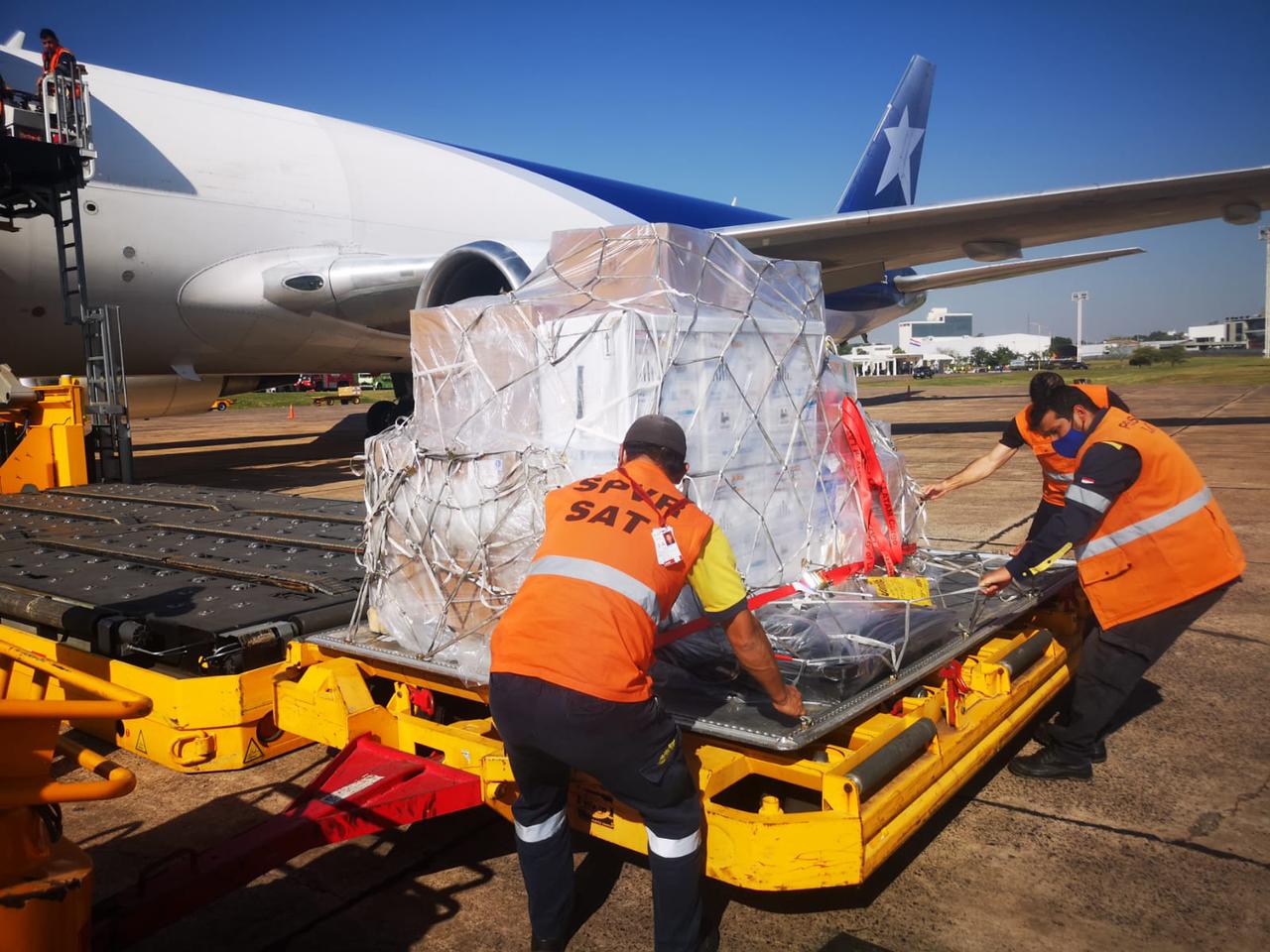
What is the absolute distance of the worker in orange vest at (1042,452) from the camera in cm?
405

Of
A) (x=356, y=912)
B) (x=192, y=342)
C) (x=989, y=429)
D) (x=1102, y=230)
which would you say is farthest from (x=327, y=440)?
A: (x=356, y=912)

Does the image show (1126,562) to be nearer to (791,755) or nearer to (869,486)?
(869,486)

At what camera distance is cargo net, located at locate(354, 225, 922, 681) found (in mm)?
3080

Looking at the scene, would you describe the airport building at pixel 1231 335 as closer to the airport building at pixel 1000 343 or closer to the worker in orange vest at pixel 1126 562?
the airport building at pixel 1000 343

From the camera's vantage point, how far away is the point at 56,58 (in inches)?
297

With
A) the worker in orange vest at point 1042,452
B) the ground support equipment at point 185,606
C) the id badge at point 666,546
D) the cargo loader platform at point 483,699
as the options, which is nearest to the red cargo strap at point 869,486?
the cargo loader platform at point 483,699

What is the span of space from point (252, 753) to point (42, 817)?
4.24 feet

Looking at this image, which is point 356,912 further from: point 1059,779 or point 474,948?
point 1059,779

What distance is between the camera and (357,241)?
11.8 meters

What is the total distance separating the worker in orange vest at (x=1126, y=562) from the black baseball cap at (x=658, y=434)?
1.54m

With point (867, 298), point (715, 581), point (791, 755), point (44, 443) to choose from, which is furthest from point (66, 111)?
point (867, 298)

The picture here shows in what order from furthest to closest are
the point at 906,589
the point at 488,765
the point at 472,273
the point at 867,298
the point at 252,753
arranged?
the point at 867,298 < the point at 472,273 < the point at 906,589 < the point at 252,753 < the point at 488,765

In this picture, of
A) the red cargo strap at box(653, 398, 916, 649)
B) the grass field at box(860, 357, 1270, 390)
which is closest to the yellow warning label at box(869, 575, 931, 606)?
the red cargo strap at box(653, 398, 916, 649)

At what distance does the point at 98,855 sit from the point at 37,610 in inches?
42.0
